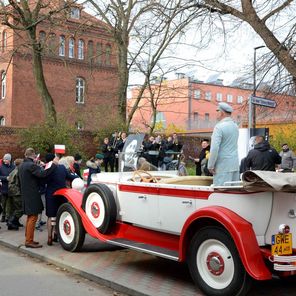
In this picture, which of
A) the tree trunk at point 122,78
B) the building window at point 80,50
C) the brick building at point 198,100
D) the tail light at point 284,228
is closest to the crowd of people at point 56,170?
the tail light at point 284,228

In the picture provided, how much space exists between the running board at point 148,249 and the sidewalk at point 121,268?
0.39m

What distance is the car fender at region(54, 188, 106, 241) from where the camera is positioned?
23.3 feet

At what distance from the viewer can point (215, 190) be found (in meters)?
5.50

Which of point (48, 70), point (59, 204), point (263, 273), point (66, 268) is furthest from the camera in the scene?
point (48, 70)

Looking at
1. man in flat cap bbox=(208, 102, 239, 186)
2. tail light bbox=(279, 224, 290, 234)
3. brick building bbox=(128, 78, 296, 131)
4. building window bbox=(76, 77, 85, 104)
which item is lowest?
tail light bbox=(279, 224, 290, 234)

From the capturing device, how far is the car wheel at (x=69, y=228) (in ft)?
25.1

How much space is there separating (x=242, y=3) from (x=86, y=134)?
15.1 metres

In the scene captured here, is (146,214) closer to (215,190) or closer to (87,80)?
(215,190)

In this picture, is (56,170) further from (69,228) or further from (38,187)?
(69,228)

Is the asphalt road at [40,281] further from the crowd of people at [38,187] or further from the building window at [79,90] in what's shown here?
the building window at [79,90]

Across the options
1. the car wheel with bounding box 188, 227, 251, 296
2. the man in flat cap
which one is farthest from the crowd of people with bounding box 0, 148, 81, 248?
the car wheel with bounding box 188, 227, 251, 296

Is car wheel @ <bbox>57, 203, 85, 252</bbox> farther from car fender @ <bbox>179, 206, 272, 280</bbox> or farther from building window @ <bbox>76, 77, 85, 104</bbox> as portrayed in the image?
building window @ <bbox>76, 77, 85, 104</bbox>

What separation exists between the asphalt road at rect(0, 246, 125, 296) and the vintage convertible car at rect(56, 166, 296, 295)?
2.40 feet

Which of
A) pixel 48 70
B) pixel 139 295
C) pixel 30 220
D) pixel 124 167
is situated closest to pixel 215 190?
pixel 139 295
